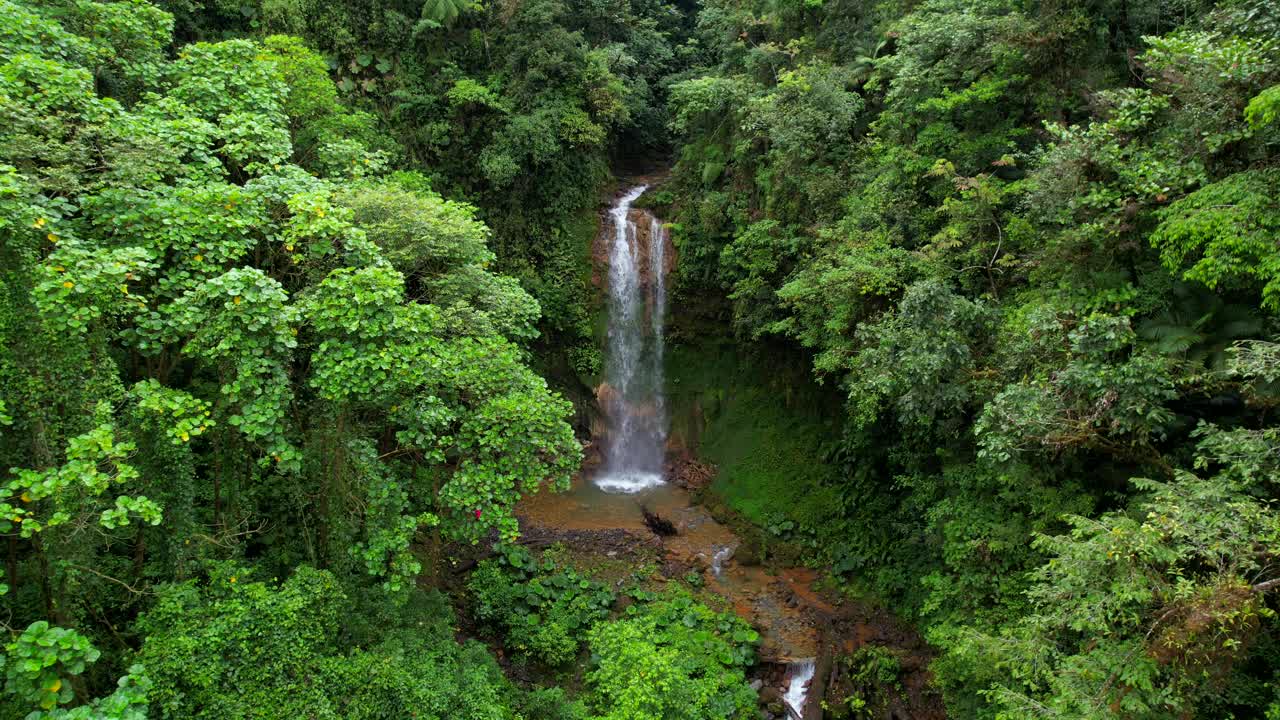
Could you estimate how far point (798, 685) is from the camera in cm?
1140

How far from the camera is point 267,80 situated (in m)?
9.18

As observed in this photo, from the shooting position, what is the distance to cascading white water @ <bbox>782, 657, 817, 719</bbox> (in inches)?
434

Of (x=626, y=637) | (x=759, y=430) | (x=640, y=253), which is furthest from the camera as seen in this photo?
(x=640, y=253)

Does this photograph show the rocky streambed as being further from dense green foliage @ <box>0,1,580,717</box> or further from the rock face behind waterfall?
the rock face behind waterfall

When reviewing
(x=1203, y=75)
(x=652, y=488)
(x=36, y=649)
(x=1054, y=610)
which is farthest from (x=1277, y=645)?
(x=652, y=488)

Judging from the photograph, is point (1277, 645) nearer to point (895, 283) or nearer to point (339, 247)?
point (895, 283)

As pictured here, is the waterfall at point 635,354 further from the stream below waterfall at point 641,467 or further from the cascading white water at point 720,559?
the cascading white water at point 720,559

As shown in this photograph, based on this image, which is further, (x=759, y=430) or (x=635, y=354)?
(x=635, y=354)

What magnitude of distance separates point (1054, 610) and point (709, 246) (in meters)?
12.7

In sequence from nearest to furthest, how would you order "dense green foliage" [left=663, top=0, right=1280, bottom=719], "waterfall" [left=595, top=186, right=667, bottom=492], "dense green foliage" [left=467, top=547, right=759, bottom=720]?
"dense green foliage" [left=663, top=0, right=1280, bottom=719], "dense green foliage" [left=467, top=547, right=759, bottom=720], "waterfall" [left=595, top=186, right=667, bottom=492]

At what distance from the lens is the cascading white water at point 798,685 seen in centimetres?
1101

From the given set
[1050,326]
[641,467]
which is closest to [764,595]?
[641,467]

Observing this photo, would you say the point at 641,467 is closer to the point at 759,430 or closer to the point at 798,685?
the point at 759,430

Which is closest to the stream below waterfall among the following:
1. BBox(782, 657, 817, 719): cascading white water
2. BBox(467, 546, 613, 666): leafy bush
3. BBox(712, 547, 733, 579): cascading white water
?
BBox(712, 547, 733, 579): cascading white water
